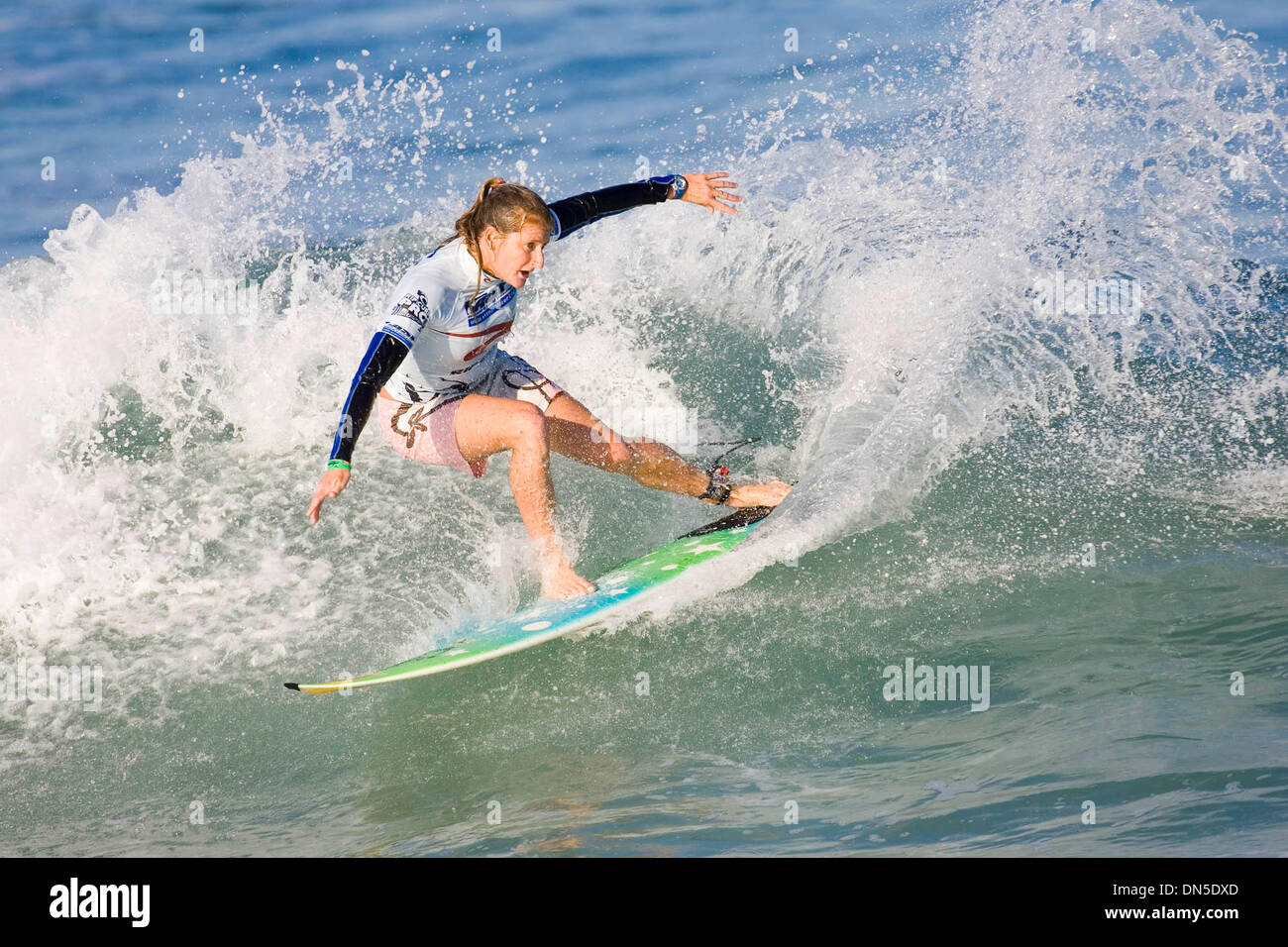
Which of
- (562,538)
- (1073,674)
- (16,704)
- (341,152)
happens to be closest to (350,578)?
(562,538)

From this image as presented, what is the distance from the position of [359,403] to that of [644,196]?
2016 mm

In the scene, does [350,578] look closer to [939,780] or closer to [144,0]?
[939,780]

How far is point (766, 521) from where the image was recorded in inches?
221

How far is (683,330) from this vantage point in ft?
26.4

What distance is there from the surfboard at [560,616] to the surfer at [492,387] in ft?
0.46

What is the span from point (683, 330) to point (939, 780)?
14.8 feet

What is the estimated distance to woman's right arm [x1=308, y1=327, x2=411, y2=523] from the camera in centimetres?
435

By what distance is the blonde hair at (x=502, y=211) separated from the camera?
4.77m

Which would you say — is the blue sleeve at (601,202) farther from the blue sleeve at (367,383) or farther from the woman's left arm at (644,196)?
the blue sleeve at (367,383)
